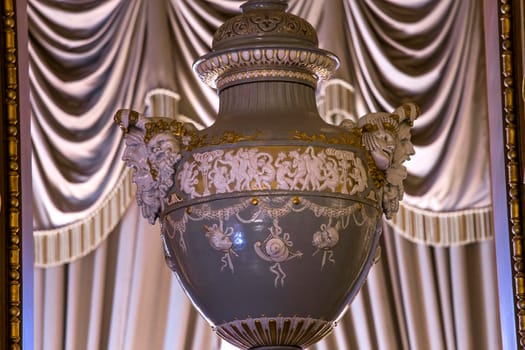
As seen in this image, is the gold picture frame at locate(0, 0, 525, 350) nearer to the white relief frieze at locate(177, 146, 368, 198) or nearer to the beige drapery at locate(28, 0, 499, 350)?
the beige drapery at locate(28, 0, 499, 350)

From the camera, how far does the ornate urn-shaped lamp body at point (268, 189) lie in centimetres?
189

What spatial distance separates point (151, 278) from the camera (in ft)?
11.7

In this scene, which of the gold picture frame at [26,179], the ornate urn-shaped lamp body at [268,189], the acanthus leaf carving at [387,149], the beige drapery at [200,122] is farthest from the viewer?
the beige drapery at [200,122]

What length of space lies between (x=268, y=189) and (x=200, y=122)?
1751 millimetres

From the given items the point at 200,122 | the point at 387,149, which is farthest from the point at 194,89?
the point at 387,149

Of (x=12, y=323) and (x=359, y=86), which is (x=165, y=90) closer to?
(x=359, y=86)

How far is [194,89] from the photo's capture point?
12.0ft

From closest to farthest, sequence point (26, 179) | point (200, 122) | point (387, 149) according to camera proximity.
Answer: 1. point (387, 149)
2. point (26, 179)
3. point (200, 122)

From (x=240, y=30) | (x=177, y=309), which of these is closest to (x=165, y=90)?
(x=177, y=309)

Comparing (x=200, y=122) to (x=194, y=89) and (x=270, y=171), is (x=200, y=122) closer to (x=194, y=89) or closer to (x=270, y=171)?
(x=194, y=89)

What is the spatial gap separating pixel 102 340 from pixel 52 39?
86 centimetres

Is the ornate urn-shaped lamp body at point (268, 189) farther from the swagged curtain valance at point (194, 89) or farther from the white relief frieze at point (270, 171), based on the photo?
the swagged curtain valance at point (194, 89)

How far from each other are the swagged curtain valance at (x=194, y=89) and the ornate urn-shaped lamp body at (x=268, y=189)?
5.14 ft

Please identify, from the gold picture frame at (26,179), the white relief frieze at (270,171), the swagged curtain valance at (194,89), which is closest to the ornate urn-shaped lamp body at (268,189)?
the white relief frieze at (270,171)
